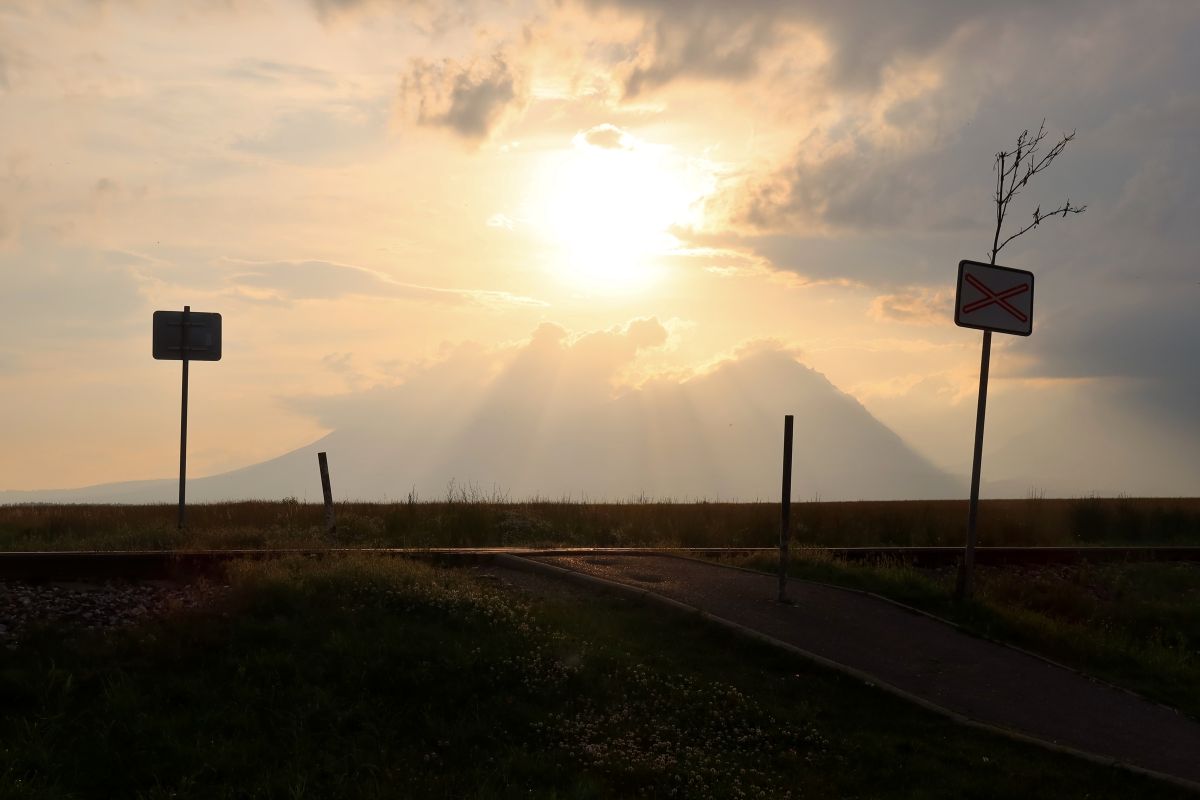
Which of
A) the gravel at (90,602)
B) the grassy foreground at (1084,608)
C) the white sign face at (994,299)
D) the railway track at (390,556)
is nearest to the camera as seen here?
the gravel at (90,602)

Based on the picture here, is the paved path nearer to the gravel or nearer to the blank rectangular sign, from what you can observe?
the gravel

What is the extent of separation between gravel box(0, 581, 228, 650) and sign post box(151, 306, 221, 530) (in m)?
6.82

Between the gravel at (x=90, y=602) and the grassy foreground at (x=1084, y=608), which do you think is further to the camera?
the grassy foreground at (x=1084, y=608)

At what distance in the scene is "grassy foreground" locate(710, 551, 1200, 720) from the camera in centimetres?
1221

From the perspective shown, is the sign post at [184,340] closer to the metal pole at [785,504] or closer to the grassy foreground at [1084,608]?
the grassy foreground at [1084,608]

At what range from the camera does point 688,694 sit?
31.0 ft

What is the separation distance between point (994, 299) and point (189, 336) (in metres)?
13.7

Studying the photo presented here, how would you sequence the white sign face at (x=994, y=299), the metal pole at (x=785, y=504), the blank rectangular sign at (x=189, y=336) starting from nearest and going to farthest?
the metal pole at (x=785, y=504)
the white sign face at (x=994, y=299)
the blank rectangular sign at (x=189, y=336)

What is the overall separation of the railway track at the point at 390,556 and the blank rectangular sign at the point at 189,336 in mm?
6090

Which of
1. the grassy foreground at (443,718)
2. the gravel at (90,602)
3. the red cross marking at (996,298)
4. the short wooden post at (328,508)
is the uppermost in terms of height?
the red cross marking at (996,298)

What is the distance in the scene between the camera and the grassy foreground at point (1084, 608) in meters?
12.2

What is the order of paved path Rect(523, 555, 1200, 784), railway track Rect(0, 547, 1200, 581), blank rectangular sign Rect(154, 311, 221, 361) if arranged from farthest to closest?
blank rectangular sign Rect(154, 311, 221, 361), railway track Rect(0, 547, 1200, 581), paved path Rect(523, 555, 1200, 784)

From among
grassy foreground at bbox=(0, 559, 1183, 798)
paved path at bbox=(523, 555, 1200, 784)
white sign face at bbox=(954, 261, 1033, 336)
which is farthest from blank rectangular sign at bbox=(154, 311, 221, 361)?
white sign face at bbox=(954, 261, 1033, 336)

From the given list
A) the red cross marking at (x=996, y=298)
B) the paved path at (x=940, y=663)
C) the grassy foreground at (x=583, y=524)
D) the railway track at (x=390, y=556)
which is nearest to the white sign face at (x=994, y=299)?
the red cross marking at (x=996, y=298)
